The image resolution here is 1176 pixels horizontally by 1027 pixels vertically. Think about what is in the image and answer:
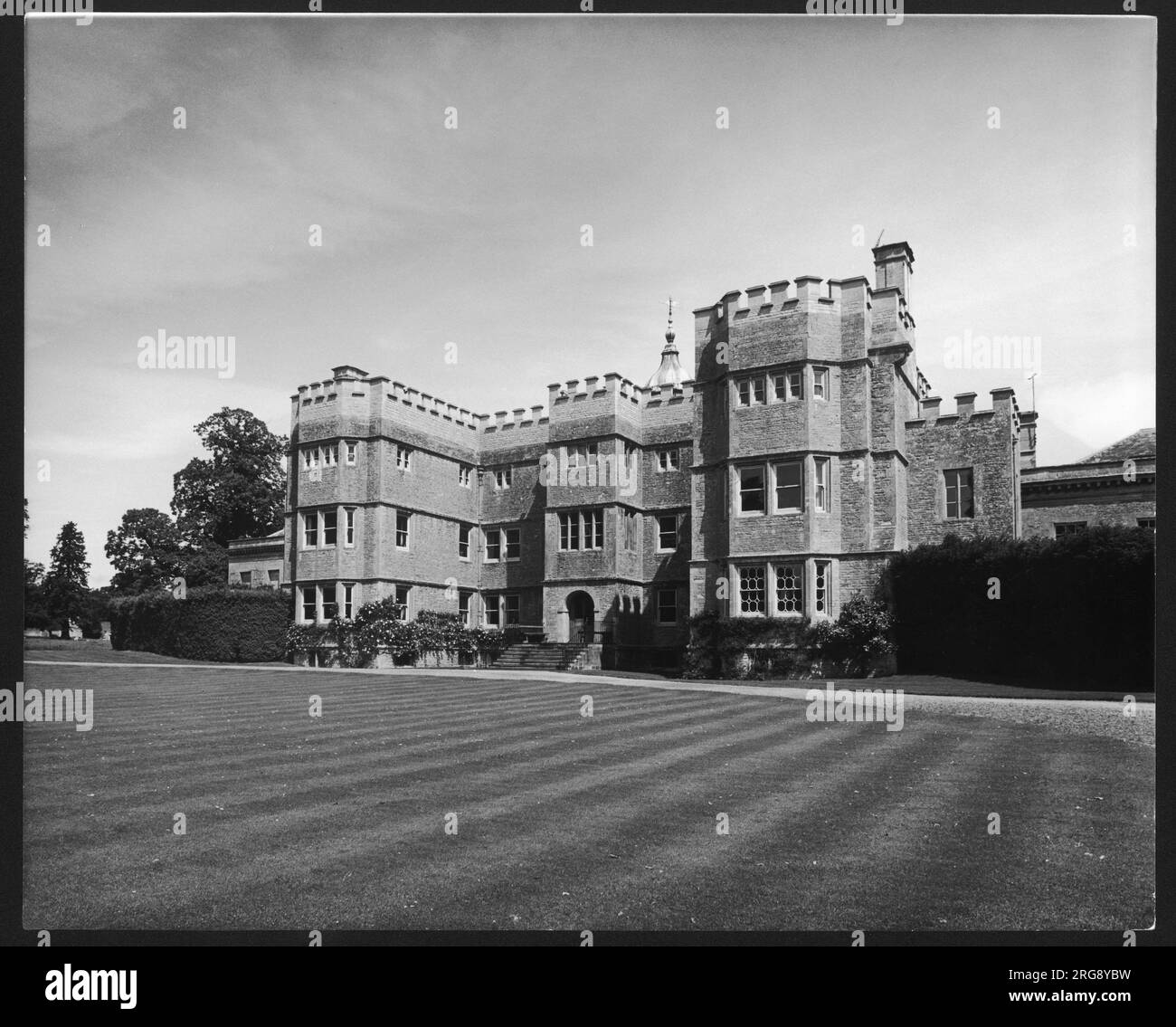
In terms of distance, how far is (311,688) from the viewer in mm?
20625

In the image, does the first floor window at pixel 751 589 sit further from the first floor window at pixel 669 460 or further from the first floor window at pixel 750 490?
the first floor window at pixel 669 460

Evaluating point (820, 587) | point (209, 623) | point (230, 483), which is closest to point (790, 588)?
point (820, 587)

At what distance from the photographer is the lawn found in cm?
579

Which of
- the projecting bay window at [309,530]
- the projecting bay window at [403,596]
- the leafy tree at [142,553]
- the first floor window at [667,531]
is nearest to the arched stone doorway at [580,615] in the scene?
the first floor window at [667,531]

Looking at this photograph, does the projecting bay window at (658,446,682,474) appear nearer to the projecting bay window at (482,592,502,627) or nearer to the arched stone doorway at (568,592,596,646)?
the arched stone doorway at (568,592,596,646)

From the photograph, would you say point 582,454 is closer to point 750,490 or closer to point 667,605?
point 667,605

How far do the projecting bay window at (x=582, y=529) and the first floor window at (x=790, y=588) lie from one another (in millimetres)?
8513

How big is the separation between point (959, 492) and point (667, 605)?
37.8 feet

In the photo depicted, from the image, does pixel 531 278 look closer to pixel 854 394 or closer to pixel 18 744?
pixel 18 744

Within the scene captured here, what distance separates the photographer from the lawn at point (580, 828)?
579cm

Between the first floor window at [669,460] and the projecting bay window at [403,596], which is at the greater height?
the first floor window at [669,460]

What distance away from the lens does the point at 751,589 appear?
1120 inches
